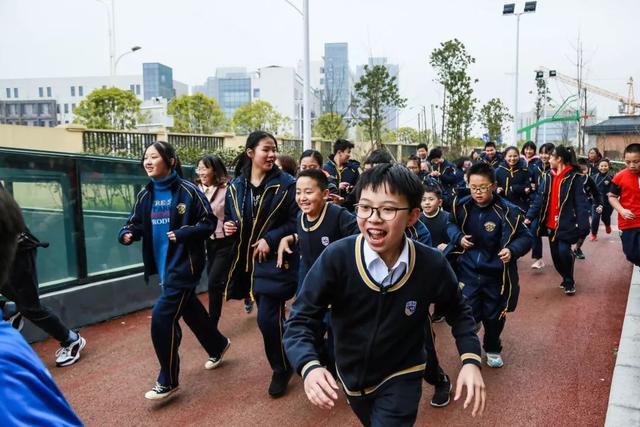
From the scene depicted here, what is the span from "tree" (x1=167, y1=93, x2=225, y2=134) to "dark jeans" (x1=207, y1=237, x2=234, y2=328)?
109 ft

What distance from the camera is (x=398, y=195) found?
2410 millimetres

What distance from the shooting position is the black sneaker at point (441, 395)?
417cm

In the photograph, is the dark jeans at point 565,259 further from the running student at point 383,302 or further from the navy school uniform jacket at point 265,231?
the running student at point 383,302

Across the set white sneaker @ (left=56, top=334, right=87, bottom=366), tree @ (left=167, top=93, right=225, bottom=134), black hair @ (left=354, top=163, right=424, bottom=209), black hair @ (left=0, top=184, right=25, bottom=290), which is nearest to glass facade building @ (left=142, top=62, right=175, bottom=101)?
tree @ (left=167, top=93, right=225, bottom=134)

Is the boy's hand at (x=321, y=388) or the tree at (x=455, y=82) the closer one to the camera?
the boy's hand at (x=321, y=388)

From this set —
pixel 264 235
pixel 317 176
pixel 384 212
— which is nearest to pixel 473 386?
pixel 384 212

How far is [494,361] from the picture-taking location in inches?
195

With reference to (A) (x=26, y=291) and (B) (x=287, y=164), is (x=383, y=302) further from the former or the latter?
(B) (x=287, y=164)

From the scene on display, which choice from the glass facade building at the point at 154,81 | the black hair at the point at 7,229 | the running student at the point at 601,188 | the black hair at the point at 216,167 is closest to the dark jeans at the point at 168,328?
the black hair at the point at 216,167

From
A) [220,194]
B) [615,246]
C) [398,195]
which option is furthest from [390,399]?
[615,246]

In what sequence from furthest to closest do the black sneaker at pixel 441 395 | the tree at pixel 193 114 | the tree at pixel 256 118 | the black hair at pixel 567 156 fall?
the tree at pixel 256 118, the tree at pixel 193 114, the black hair at pixel 567 156, the black sneaker at pixel 441 395

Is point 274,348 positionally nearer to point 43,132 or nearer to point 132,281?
point 132,281

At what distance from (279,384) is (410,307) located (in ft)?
7.35

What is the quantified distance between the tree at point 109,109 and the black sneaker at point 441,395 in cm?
3065
